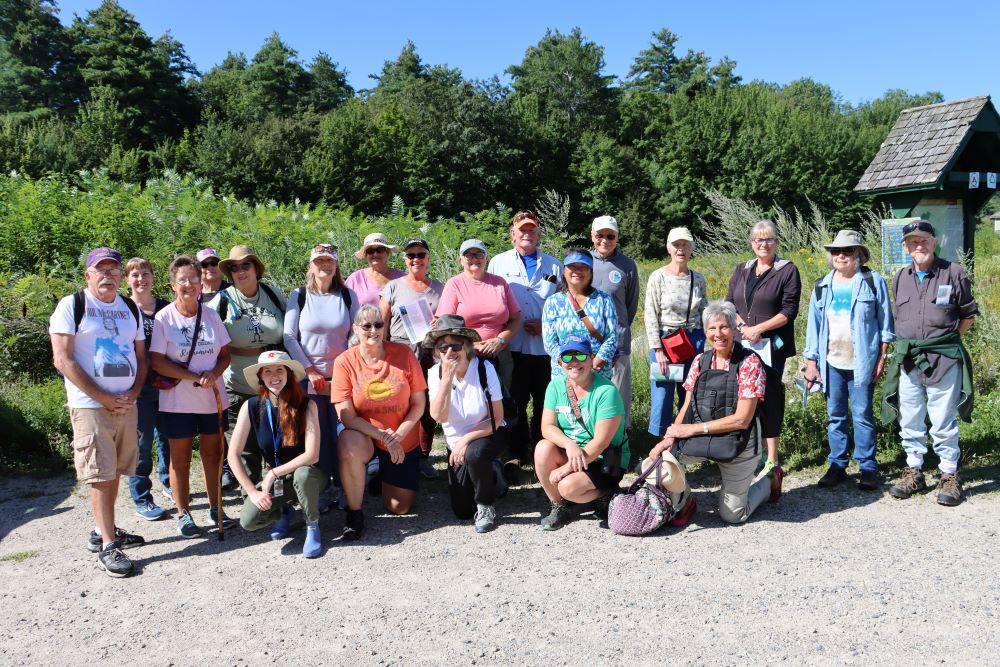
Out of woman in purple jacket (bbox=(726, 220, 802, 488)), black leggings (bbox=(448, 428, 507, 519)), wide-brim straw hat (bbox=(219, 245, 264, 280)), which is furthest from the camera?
woman in purple jacket (bbox=(726, 220, 802, 488))

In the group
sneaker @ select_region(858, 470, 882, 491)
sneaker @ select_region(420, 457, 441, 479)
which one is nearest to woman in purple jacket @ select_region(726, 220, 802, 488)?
sneaker @ select_region(858, 470, 882, 491)

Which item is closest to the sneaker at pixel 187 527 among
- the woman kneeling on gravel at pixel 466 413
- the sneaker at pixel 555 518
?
the woman kneeling on gravel at pixel 466 413

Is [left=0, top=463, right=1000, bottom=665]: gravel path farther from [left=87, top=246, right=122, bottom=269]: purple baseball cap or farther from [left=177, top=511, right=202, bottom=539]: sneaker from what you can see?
[left=87, top=246, right=122, bottom=269]: purple baseball cap

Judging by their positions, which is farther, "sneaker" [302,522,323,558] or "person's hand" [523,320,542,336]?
"person's hand" [523,320,542,336]

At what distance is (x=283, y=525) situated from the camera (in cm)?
460

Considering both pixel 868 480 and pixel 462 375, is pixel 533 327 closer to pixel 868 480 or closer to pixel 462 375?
pixel 462 375

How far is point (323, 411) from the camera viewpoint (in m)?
4.78

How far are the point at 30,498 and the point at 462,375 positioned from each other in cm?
349

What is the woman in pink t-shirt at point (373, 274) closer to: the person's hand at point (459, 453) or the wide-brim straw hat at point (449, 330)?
the wide-brim straw hat at point (449, 330)

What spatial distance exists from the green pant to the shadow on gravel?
5.92 ft

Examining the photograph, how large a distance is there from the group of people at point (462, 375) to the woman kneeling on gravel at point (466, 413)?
0.01 meters

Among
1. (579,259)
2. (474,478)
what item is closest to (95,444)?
(474,478)

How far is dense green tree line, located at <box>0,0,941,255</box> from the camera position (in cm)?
3147

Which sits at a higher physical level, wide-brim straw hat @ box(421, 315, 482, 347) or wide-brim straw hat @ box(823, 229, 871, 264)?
wide-brim straw hat @ box(823, 229, 871, 264)
